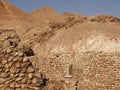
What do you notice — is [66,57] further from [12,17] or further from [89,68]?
[12,17]

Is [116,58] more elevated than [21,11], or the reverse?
[21,11]

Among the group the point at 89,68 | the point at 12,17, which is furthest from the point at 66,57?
the point at 12,17

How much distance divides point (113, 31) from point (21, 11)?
32.7 metres

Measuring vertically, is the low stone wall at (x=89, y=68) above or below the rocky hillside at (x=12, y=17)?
below

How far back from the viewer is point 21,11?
2153 inches

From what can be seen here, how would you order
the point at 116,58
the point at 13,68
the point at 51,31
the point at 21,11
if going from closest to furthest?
the point at 13,68 → the point at 116,58 → the point at 51,31 → the point at 21,11

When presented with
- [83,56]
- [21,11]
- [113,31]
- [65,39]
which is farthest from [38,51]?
[21,11]

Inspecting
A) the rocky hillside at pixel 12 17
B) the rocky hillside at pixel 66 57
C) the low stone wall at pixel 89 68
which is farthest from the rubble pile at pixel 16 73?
the rocky hillside at pixel 12 17

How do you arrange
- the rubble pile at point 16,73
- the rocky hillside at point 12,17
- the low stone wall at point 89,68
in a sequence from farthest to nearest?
the rocky hillside at point 12,17
the low stone wall at point 89,68
the rubble pile at point 16,73

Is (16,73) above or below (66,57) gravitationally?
below

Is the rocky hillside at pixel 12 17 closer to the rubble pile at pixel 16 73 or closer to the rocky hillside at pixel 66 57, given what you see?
the rocky hillside at pixel 66 57

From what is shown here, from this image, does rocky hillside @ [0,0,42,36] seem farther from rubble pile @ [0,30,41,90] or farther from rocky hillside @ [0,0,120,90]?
rubble pile @ [0,30,41,90]

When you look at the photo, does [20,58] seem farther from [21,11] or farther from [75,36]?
[21,11]

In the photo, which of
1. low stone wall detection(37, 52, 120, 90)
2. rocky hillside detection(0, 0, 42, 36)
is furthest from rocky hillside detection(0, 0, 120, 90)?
rocky hillside detection(0, 0, 42, 36)
